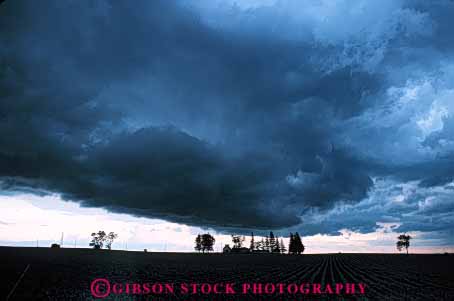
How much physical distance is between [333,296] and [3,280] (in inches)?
1395

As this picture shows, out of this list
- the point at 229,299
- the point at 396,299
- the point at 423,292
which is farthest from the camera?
the point at 423,292

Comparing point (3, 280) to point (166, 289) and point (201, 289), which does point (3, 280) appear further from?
Answer: point (201, 289)

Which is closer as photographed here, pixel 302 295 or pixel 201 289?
pixel 302 295

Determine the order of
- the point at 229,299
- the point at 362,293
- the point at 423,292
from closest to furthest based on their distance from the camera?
the point at 229,299 → the point at 362,293 → the point at 423,292

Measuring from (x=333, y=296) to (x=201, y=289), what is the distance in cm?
1314

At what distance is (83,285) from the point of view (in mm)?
37969

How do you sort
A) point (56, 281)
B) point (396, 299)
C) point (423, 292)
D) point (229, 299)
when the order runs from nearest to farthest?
point (229, 299) → point (396, 299) → point (423, 292) → point (56, 281)

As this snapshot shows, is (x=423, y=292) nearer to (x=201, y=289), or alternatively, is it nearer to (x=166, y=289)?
(x=201, y=289)

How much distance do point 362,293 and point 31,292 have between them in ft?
105

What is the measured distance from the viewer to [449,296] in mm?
35031

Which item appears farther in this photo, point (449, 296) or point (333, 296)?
point (449, 296)

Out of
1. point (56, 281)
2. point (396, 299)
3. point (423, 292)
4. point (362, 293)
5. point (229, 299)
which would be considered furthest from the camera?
point (56, 281)

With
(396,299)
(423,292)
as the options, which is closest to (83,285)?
(396,299)

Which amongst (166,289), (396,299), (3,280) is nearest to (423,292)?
(396,299)
